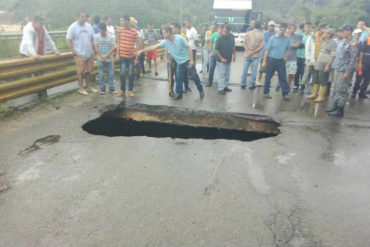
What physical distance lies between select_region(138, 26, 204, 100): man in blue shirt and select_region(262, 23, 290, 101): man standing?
1.86 m

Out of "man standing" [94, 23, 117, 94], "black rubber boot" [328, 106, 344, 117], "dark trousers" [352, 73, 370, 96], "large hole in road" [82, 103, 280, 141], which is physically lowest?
"large hole in road" [82, 103, 280, 141]

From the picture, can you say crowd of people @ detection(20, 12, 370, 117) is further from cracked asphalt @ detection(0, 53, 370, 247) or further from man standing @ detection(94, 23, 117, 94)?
cracked asphalt @ detection(0, 53, 370, 247)

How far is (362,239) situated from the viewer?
104 inches

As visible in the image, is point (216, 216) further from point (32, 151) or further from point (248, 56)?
point (248, 56)

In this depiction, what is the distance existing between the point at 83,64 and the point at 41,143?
3007 mm

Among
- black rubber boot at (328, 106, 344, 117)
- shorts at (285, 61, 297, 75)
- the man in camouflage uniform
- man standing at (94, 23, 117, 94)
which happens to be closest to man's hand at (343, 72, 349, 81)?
the man in camouflage uniform

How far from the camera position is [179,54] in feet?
23.0

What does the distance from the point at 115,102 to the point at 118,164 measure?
2.94 metres

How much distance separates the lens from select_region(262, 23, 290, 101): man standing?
713 centimetres

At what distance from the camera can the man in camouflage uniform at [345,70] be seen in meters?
5.92

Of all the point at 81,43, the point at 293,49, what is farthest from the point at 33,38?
the point at 293,49

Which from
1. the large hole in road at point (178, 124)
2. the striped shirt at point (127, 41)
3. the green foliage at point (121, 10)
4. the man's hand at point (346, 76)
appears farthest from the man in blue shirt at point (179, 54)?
the green foliage at point (121, 10)

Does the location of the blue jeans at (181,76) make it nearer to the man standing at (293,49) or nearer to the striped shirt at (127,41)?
the striped shirt at (127,41)

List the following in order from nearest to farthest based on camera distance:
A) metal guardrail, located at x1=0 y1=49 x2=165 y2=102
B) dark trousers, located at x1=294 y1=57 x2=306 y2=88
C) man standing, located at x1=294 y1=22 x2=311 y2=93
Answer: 1. metal guardrail, located at x1=0 y1=49 x2=165 y2=102
2. man standing, located at x1=294 y1=22 x2=311 y2=93
3. dark trousers, located at x1=294 y1=57 x2=306 y2=88
